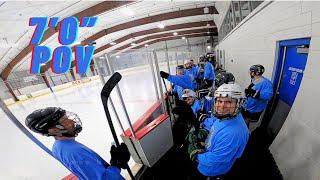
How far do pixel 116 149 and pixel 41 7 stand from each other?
7.40 m

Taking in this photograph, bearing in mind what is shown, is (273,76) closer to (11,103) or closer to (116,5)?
(116,5)

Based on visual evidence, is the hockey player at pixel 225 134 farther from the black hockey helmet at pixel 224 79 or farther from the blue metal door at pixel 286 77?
the black hockey helmet at pixel 224 79

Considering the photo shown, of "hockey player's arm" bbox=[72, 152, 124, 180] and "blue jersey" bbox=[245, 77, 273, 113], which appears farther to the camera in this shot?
"blue jersey" bbox=[245, 77, 273, 113]

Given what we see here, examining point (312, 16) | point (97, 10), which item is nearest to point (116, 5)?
point (97, 10)

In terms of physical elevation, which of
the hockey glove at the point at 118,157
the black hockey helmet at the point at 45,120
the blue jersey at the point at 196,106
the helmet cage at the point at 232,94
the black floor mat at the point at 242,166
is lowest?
the black floor mat at the point at 242,166

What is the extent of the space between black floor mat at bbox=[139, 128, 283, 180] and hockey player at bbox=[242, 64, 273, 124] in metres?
0.29

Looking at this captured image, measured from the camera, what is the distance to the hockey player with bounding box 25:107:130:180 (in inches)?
47.2

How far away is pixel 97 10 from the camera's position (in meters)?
7.64

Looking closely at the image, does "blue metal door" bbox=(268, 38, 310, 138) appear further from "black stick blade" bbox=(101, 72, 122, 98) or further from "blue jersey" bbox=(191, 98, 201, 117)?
"black stick blade" bbox=(101, 72, 122, 98)

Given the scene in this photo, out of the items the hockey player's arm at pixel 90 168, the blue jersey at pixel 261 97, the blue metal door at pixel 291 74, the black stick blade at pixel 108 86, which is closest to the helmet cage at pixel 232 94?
the black stick blade at pixel 108 86

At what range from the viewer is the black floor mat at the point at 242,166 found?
2133mm

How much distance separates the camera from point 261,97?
2.46 meters

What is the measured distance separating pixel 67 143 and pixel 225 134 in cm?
112

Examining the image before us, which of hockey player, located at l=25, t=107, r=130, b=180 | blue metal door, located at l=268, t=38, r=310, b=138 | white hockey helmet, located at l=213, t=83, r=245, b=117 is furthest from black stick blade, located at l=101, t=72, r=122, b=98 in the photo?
blue metal door, located at l=268, t=38, r=310, b=138
